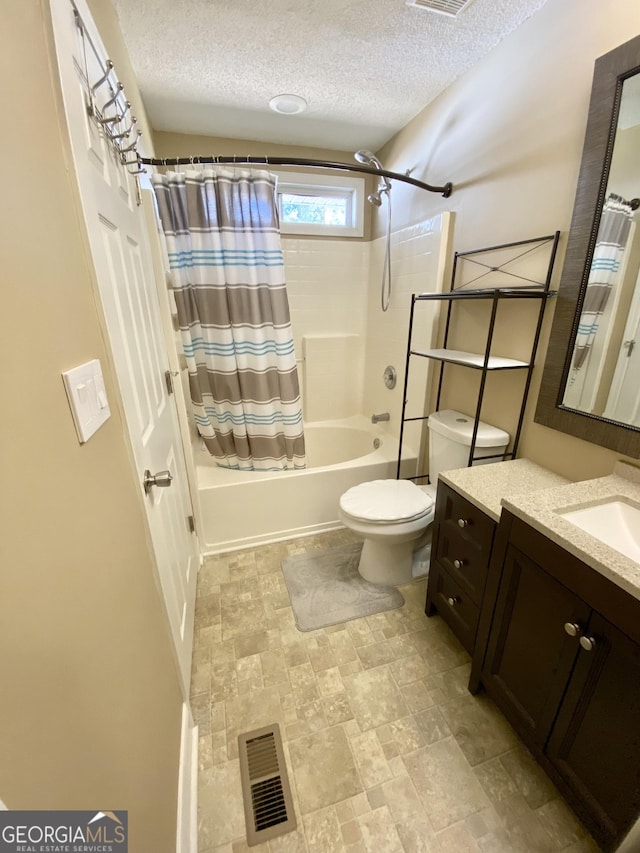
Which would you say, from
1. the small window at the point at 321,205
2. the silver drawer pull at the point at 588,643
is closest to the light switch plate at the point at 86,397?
the silver drawer pull at the point at 588,643

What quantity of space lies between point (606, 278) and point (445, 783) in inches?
65.5

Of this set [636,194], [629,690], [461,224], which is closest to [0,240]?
[629,690]

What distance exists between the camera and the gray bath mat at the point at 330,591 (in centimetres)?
161

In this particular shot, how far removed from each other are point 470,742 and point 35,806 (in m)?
1.30

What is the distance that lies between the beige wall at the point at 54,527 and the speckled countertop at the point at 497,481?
104 centimetres

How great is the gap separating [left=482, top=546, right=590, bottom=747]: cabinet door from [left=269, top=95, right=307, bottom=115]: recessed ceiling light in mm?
2332

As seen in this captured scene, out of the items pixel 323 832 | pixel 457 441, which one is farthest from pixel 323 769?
pixel 457 441

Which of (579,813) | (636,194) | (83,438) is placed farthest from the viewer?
(636,194)

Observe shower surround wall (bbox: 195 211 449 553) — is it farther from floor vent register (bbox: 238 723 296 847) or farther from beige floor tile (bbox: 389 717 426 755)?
beige floor tile (bbox: 389 717 426 755)

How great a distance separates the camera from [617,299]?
1.11m

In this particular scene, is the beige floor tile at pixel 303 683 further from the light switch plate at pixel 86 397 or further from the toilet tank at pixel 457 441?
the light switch plate at pixel 86 397

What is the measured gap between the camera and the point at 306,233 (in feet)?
8.26

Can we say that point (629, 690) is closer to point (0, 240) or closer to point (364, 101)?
point (0, 240)

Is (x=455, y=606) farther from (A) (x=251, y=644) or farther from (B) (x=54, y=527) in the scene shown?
(B) (x=54, y=527)
